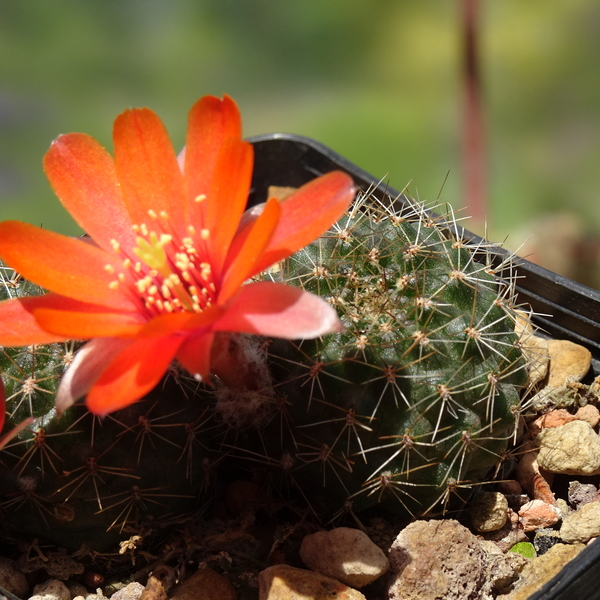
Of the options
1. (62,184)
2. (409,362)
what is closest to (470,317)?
(409,362)

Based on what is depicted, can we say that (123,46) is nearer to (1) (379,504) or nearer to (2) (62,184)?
(2) (62,184)

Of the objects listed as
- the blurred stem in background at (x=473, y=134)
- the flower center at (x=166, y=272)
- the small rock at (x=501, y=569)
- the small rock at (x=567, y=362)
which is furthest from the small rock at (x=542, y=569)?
the blurred stem in background at (x=473, y=134)

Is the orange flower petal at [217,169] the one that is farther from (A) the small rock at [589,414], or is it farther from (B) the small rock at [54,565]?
(A) the small rock at [589,414]

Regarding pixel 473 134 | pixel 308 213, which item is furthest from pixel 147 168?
pixel 473 134

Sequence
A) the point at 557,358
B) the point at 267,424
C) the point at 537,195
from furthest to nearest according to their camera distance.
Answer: the point at 537,195 < the point at 557,358 < the point at 267,424

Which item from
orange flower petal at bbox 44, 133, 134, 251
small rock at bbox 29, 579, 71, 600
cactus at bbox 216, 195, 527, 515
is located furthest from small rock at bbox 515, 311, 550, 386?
small rock at bbox 29, 579, 71, 600

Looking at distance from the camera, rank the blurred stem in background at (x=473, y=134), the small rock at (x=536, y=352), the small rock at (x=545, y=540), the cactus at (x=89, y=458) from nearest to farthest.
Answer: the cactus at (x=89, y=458), the small rock at (x=545, y=540), the small rock at (x=536, y=352), the blurred stem in background at (x=473, y=134)

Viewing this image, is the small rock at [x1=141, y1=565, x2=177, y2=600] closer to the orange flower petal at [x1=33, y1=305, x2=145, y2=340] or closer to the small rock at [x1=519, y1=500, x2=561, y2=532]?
the orange flower petal at [x1=33, y1=305, x2=145, y2=340]

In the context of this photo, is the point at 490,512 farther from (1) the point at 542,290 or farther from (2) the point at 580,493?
(1) the point at 542,290
